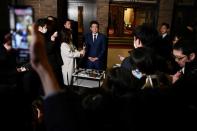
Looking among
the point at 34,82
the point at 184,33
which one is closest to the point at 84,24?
the point at 184,33

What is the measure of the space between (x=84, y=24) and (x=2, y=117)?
7745 mm

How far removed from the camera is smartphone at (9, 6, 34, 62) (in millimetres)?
1112

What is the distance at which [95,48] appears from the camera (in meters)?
6.20

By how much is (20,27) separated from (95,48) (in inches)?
199

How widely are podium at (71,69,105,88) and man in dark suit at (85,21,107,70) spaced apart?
724 millimetres

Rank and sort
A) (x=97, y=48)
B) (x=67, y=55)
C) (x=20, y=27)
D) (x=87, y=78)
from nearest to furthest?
(x=20, y=27) < (x=87, y=78) < (x=67, y=55) < (x=97, y=48)

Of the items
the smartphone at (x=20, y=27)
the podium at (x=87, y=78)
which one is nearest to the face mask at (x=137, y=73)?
the smartphone at (x=20, y=27)

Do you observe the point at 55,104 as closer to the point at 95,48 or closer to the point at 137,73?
the point at 137,73

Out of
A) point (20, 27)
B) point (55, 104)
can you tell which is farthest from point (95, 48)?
point (55, 104)

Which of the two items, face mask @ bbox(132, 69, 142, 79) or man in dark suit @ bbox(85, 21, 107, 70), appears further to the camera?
man in dark suit @ bbox(85, 21, 107, 70)

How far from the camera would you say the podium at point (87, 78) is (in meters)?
5.13

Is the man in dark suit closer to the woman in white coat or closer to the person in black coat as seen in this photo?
the woman in white coat

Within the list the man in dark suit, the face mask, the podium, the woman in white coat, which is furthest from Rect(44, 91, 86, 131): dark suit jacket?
the man in dark suit

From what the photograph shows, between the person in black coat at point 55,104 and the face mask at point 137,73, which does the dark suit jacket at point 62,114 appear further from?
the face mask at point 137,73
